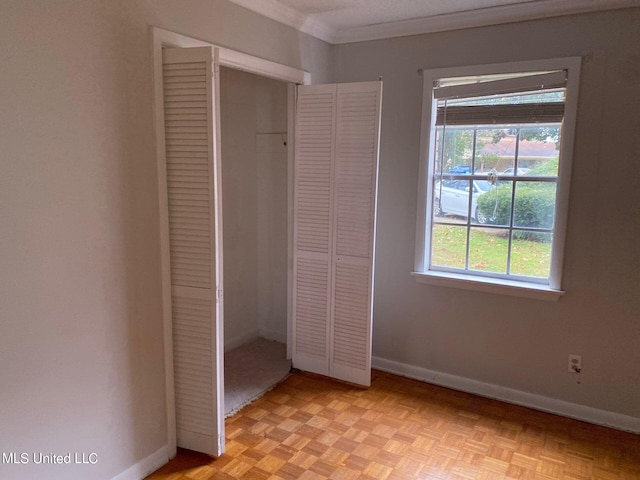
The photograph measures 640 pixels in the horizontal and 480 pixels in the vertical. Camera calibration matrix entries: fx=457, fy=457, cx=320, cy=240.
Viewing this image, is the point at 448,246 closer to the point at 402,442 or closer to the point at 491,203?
the point at 491,203

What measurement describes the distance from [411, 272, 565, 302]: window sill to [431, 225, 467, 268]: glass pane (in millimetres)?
91

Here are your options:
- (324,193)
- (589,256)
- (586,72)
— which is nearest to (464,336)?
(589,256)

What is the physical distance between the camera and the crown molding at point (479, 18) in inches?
102

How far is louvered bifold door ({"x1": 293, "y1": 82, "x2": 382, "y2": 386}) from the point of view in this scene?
3.01 m

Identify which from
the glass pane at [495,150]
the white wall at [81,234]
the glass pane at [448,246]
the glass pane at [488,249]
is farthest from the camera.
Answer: the glass pane at [448,246]

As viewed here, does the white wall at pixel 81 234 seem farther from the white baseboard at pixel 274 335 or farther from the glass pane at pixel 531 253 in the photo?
the glass pane at pixel 531 253

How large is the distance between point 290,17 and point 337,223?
1.37m

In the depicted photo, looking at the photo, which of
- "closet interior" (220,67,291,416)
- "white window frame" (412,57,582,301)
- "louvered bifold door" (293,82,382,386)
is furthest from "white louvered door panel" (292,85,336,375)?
"white window frame" (412,57,582,301)

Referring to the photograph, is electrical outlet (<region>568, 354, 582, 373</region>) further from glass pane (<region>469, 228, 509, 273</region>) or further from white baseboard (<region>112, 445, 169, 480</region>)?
white baseboard (<region>112, 445, 169, 480</region>)

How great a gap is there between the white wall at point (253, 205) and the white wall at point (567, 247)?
0.75 meters

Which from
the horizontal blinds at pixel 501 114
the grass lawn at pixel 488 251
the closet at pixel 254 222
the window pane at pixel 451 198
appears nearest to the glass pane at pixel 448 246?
the grass lawn at pixel 488 251

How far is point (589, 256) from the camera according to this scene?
107 inches

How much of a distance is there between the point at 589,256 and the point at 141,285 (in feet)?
8.27

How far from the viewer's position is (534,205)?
2.91m
